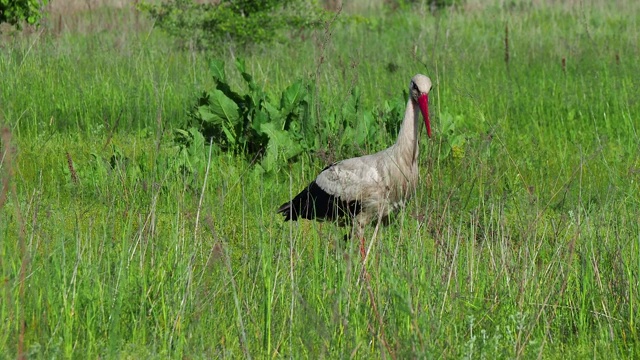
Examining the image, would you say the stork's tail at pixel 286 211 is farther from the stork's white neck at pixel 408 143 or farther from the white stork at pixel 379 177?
the stork's white neck at pixel 408 143

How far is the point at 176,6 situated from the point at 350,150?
19.1ft

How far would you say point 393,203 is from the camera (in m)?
5.25

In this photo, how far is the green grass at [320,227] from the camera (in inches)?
124

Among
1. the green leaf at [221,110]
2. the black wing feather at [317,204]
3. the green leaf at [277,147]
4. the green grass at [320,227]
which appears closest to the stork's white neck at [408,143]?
the green grass at [320,227]

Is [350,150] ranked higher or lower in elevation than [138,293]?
lower

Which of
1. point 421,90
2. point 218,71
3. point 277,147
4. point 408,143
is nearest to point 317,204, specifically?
point 408,143

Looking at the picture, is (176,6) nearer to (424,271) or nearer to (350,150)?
(350,150)

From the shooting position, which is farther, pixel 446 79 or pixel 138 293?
pixel 446 79

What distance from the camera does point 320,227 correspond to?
4051 mm

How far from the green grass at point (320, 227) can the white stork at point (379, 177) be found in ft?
0.49

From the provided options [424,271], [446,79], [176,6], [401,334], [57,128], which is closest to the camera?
[401,334]

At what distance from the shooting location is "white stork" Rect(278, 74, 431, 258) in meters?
5.23

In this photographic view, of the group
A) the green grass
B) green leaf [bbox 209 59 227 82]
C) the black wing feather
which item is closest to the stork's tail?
the black wing feather

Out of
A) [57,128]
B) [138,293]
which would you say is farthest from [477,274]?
[57,128]
